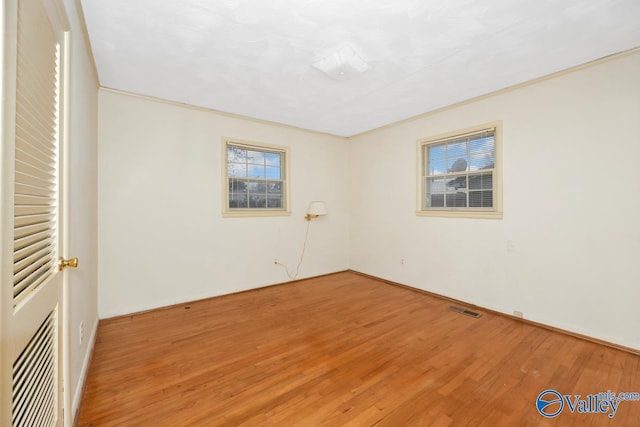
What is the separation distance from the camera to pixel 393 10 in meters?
1.97

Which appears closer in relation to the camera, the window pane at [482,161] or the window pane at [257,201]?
the window pane at [482,161]

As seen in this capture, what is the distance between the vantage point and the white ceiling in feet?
6.40

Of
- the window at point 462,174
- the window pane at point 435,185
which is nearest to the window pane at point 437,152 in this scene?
the window at point 462,174

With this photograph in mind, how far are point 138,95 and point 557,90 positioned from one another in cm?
469

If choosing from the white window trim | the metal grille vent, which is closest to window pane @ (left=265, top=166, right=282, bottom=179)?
the white window trim

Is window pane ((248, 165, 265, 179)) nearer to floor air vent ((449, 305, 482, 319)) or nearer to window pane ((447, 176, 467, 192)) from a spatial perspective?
window pane ((447, 176, 467, 192))

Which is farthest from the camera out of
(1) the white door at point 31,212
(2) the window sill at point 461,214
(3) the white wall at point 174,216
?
Result: (2) the window sill at point 461,214

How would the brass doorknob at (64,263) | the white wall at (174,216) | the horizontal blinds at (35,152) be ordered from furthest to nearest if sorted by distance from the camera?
1. the white wall at (174,216)
2. the brass doorknob at (64,263)
3. the horizontal blinds at (35,152)

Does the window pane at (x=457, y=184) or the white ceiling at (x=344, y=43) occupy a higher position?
the white ceiling at (x=344, y=43)

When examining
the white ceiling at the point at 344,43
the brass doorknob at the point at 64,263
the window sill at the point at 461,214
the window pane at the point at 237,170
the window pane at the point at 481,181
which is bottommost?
the brass doorknob at the point at 64,263

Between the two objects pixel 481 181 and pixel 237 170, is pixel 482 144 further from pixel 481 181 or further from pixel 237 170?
pixel 237 170

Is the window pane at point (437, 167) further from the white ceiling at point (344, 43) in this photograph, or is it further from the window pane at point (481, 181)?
the white ceiling at point (344, 43)

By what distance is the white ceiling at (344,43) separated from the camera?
1.95m

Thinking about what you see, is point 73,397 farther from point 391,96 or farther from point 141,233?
point 391,96
